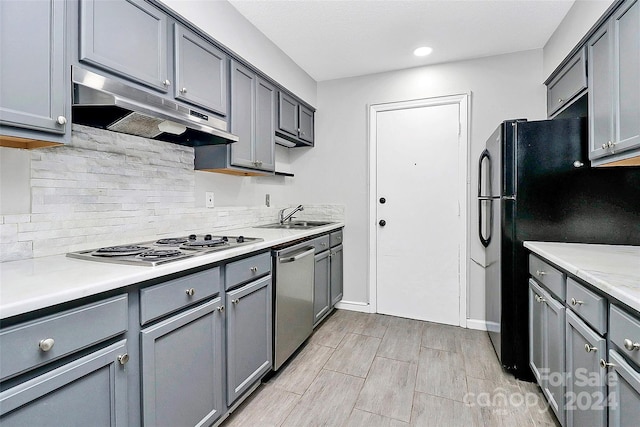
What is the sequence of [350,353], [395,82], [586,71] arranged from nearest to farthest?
1. [586,71]
2. [350,353]
3. [395,82]

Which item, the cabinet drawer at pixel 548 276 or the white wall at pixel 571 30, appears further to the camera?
the white wall at pixel 571 30

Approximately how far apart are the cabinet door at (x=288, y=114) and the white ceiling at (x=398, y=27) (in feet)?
1.29

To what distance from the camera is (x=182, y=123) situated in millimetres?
1590

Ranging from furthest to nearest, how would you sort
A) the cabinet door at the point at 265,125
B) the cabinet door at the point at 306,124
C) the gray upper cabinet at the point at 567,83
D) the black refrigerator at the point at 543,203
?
the cabinet door at the point at 306,124 → the cabinet door at the point at 265,125 → the gray upper cabinet at the point at 567,83 → the black refrigerator at the point at 543,203

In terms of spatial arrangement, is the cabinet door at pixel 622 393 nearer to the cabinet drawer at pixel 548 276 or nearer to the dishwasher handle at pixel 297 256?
the cabinet drawer at pixel 548 276

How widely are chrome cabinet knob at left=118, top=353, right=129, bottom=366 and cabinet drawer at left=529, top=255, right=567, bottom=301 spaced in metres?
1.86

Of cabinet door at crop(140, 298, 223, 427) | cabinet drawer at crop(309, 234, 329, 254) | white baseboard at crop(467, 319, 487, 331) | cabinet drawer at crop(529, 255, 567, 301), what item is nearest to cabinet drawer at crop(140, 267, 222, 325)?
cabinet door at crop(140, 298, 223, 427)

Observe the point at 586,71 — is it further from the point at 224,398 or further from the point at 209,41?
the point at 224,398


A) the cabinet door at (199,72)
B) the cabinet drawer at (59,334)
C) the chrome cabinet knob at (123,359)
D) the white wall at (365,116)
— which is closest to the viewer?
the cabinet drawer at (59,334)

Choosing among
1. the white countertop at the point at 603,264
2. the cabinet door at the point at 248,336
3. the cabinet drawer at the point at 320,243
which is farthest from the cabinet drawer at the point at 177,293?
the white countertop at the point at 603,264

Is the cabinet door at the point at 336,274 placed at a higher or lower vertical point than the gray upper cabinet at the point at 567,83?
lower

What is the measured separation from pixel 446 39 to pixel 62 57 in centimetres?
257

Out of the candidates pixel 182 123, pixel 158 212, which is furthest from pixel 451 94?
pixel 158 212

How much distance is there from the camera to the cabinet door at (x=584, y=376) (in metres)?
1.15
